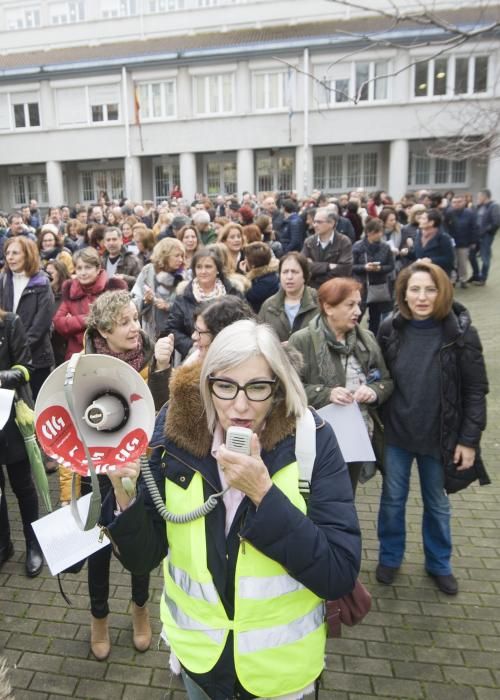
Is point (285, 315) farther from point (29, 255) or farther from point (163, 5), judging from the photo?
point (163, 5)

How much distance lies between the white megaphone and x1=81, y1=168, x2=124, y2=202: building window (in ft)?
116

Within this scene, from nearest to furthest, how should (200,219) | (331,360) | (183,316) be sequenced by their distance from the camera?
(331,360), (183,316), (200,219)

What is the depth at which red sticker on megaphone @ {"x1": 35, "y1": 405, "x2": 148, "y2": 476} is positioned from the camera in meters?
1.80

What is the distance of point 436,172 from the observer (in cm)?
3222

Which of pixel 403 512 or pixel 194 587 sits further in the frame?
pixel 403 512

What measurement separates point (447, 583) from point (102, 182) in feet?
116

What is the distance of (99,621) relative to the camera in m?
3.23

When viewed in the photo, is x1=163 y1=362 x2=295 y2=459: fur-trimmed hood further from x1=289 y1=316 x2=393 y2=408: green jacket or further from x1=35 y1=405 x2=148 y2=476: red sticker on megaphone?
x1=289 y1=316 x2=393 y2=408: green jacket

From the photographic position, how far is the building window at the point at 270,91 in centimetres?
2922

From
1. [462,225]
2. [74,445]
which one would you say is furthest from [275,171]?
[74,445]

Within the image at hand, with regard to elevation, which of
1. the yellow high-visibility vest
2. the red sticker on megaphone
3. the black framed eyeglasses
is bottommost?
the yellow high-visibility vest

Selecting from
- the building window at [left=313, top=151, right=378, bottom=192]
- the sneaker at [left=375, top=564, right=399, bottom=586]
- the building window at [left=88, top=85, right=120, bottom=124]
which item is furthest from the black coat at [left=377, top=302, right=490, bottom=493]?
the building window at [left=88, top=85, right=120, bottom=124]

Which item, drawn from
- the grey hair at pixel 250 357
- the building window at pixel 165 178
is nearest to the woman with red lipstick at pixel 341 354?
the grey hair at pixel 250 357

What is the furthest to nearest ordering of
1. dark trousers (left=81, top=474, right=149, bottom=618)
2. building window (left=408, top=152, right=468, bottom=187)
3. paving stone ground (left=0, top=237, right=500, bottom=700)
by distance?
building window (left=408, top=152, right=468, bottom=187) → dark trousers (left=81, top=474, right=149, bottom=618) → paving stone ground (left=0, top=237, right=500, bottom=700)
